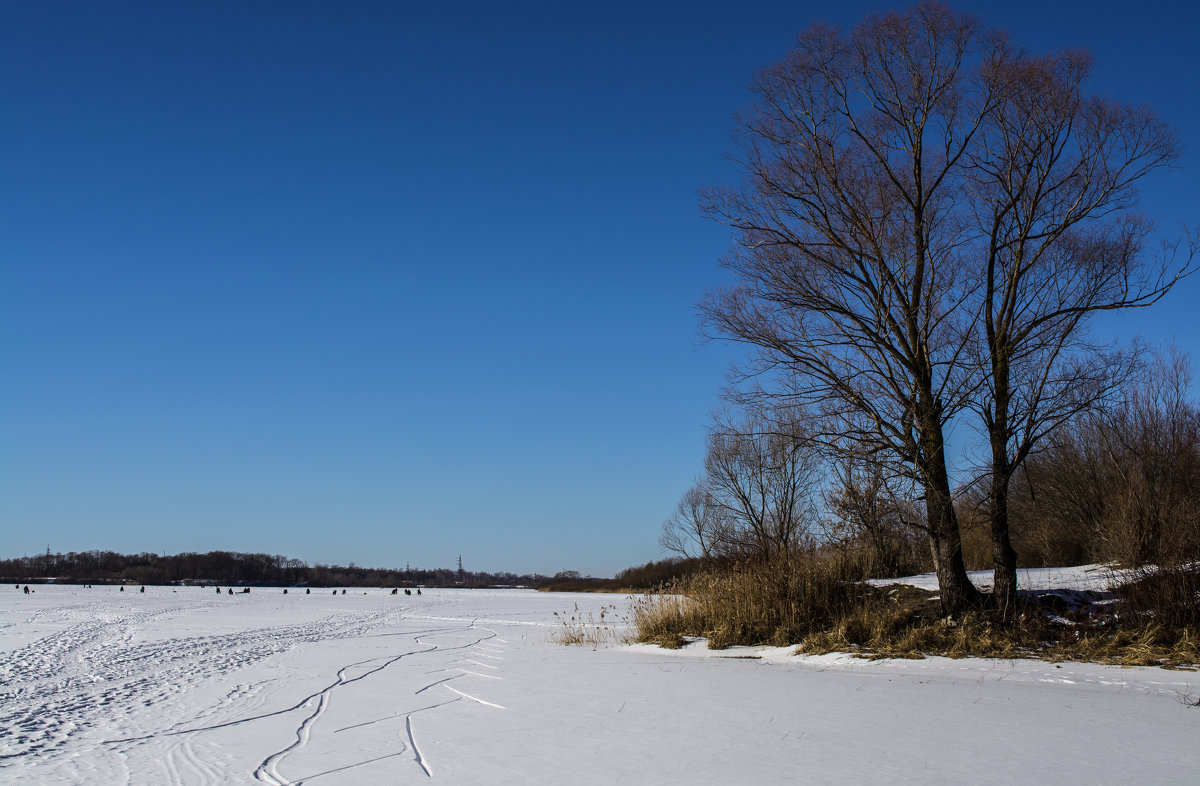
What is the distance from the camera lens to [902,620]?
11188 millimetres

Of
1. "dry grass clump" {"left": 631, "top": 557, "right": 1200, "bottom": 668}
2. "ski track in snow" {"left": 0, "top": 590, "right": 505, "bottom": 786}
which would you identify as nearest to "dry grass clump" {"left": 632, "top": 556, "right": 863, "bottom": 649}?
"dry grass clump" {"left": 631, "top": 557, "right": 1200, "bottom": 668}

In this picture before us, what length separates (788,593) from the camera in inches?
486

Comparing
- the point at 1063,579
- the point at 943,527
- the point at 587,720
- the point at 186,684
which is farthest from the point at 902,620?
the point at 186,684

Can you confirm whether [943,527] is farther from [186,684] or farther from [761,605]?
[186,684]

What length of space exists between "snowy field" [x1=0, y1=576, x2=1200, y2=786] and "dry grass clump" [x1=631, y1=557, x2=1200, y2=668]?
0.55 metres

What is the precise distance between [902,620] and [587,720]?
6611 millimetres

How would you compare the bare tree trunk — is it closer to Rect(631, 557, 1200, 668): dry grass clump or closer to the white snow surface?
Rect(631, 557, 1200, 668): dry grass clump

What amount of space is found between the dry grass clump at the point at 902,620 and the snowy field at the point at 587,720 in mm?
547

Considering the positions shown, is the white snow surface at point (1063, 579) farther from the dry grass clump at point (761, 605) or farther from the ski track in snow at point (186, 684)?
the ski track in snow at point (186, 684)

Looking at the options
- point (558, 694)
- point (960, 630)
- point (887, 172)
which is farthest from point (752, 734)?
point (887, 172)

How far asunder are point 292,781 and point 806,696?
193 inches

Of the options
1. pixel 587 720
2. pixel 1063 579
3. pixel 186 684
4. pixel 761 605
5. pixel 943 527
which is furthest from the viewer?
pixel 1063 579

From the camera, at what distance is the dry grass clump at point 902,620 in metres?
9.52

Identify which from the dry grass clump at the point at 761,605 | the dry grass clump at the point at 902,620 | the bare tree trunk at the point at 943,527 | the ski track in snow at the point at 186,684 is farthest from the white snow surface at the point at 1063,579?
the ski track in snow at the point at 186,684
